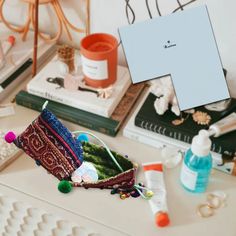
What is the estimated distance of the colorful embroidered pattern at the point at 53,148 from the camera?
29.6 inches

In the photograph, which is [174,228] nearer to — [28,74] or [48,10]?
[28,74]

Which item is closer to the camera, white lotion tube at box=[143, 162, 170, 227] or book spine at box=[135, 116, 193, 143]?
white lotion tube at box=[143, 162, 170, 227]

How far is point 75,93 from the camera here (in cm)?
88

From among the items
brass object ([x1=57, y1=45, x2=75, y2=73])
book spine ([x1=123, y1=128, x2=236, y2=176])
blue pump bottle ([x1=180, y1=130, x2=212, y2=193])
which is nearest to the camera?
blue pump bottle ([x1=180, y1=130, x2=212, y2=193])

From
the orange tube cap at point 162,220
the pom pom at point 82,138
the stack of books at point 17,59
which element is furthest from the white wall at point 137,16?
the orange tube cap at point 162,220

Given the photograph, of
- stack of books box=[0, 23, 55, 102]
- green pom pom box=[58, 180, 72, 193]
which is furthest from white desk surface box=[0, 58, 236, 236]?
stack of books box=[0, 23, 55, 102]

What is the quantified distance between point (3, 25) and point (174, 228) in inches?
29.9

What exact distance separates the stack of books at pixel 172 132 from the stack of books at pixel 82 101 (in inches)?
1.7

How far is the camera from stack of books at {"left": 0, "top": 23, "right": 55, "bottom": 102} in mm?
950

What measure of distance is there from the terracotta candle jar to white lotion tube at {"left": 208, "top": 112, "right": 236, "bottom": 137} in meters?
0.27

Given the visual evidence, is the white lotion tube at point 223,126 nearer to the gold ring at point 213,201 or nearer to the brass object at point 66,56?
the gold ring at point 213,201

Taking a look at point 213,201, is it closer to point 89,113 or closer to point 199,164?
point 199,164

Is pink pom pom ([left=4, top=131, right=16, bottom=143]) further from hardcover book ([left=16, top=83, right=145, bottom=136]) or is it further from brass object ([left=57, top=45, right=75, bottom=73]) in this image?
brass object ([left=57, top=45, right=75, bottom=73])

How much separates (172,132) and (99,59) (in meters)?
0.22
